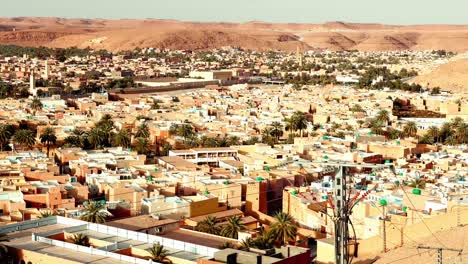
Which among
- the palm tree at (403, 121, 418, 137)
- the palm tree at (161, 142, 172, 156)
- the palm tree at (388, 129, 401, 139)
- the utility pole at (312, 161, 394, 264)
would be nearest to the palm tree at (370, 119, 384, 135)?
the palm tree at (388, 129, 401, 139)

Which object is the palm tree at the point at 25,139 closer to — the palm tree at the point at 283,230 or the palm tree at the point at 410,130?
the palm tree at the point at 283,230

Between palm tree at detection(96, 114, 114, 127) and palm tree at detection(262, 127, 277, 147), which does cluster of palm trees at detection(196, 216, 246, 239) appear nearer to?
palm tree at detection(262, 127, 277, 147)

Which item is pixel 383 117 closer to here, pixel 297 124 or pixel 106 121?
pixel 297 124

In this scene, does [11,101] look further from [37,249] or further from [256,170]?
[37,249]

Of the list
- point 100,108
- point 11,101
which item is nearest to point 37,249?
point 100,108

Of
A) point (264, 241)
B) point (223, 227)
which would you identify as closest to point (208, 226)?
point (223, 227)

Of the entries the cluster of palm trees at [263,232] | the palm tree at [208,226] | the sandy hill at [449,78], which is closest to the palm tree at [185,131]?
the palm tree at [208,226]
